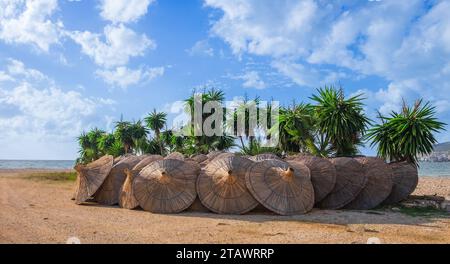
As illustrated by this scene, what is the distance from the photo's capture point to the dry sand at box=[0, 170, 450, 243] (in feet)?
30.2

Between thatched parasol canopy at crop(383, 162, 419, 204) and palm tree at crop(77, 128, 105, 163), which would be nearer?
thatched parasol canopy at crop(383, 162, 419, 204)

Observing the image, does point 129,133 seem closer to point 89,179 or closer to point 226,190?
point 89,179

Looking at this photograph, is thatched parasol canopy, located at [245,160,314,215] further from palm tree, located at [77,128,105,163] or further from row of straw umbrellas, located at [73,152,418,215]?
palm tree, located at [77,128,105,163]

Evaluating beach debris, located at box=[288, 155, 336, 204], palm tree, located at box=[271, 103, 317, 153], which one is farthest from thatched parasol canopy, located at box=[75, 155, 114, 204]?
palm tree, located at box=[271, 103, 317, 153]

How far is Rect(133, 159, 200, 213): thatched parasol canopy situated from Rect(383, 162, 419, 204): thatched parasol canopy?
805cm

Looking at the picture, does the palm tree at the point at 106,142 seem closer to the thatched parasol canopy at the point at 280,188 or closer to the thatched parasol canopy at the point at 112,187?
the thatched parasol canopy at the point at 112,187

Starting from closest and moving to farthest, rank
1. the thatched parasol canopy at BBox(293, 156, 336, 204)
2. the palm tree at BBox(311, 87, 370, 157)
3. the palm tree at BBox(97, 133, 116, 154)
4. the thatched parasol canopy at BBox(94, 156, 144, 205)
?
the thatched parasol canopy at BBox(293, 156, 336, 204)
the thatched parasol canopy at BBox(94, 156, 144, 205)
the palm tree at BBox(311, 87, 370, 157)
the palm tree at BBox(97, 133, 116, 154)

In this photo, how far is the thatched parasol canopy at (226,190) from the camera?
500 inches

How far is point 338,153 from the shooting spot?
2108 cm

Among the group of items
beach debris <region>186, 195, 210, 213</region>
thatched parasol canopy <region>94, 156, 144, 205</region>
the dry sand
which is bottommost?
the dry sand

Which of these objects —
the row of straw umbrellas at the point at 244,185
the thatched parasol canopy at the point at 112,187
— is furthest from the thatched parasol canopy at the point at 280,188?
the thatched parasol canopy at the point at 112,187

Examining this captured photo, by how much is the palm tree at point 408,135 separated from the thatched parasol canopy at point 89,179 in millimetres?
13087

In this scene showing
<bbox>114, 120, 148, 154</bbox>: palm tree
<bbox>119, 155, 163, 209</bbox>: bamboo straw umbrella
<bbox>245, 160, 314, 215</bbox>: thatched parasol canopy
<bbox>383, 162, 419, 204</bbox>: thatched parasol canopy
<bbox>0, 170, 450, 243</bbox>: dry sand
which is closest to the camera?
<bbox>0, 170, 450, 243</bbox>: dry sand
